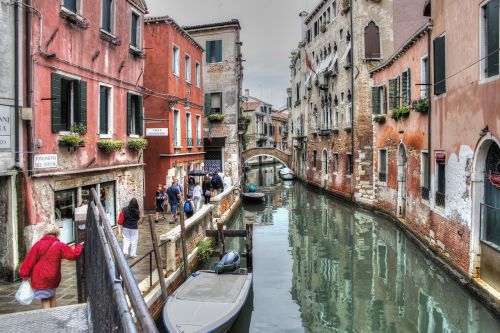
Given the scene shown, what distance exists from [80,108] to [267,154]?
1244 inches

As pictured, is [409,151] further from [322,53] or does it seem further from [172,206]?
[322,53]

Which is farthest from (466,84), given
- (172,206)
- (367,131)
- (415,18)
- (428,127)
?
(415,18)

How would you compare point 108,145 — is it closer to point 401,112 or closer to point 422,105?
point 422,105

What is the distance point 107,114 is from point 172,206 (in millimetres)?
3507

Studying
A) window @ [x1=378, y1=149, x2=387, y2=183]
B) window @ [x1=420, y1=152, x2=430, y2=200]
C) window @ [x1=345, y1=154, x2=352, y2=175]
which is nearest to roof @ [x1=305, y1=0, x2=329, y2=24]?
window @ [x1=345, y1=154, x2=352, y2=175]

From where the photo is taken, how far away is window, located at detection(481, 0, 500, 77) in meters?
7.88

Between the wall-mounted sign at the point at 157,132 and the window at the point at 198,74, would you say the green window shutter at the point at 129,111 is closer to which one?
the wall-mounted sign at the point at 157,132

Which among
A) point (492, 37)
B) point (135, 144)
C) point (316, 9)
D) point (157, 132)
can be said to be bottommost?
point (135, 144)

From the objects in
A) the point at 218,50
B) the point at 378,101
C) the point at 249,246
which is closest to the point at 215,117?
the point at 218,50

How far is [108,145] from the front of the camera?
36.0ft

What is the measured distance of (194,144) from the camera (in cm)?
1967

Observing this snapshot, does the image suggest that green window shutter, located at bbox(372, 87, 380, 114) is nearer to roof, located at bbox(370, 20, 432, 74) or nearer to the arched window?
roof, located at bbox(370, 20, 432, 74)

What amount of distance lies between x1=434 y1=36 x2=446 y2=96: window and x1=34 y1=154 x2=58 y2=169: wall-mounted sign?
9.21m

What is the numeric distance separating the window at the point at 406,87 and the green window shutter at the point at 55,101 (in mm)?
11218
